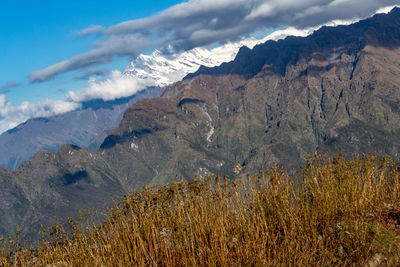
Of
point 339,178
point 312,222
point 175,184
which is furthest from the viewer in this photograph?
point 339,178

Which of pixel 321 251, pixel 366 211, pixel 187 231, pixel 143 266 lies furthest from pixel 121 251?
pixel 366 211

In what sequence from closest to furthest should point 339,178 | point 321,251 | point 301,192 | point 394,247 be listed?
point 321,251, point 394,247, point 301,192, point 339,178

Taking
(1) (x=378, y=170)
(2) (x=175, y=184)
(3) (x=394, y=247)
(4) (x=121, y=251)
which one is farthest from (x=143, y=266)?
(1) (x=378, y=170)

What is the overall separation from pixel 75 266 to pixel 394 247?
7152 millimetres

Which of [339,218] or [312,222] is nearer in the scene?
[312,222]

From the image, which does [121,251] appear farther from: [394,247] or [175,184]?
[394,247]

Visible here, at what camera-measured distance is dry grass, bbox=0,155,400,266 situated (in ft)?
22.0

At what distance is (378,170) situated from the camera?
977cm

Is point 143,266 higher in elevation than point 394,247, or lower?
higher

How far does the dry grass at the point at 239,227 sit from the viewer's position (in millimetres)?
6715

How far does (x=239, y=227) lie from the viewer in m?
8.27

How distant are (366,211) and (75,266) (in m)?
7.62

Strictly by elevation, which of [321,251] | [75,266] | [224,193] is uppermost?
[224,193]

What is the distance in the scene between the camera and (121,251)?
23.5 ft
